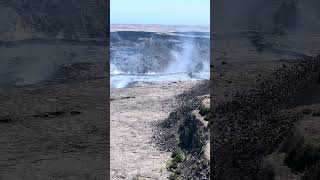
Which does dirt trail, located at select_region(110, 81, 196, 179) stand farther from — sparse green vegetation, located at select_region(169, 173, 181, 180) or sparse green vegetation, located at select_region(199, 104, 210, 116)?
sparse green vegetation, located at select_region(199, 104, 210, 116)

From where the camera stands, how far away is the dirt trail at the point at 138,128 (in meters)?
40.7

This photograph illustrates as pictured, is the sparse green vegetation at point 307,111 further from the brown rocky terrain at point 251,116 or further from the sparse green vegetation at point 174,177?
the sparse green vegetation at point 174,177

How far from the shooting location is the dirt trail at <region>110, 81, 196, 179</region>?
40.7 meters

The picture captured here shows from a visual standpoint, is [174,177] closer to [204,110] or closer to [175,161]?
[175,161]

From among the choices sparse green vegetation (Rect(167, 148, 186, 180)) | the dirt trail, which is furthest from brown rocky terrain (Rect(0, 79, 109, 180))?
sparse green vegetation (Rect(167, 148, 186, 180))

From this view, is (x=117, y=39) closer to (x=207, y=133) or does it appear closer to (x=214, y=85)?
(x=214, y=85)

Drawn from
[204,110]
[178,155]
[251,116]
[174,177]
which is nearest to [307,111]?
[251,116]

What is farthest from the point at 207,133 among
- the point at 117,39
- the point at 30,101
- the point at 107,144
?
the point at 117,39

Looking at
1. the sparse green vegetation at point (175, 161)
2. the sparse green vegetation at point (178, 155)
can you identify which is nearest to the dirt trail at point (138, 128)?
the sparse green vegetation at point (175, 161)

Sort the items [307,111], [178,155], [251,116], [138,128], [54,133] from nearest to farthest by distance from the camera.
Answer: [307,111], [251,116], [178,155], [54,133], [138,128]

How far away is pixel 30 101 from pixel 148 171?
75.3 ft

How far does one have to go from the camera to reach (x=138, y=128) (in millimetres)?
53625

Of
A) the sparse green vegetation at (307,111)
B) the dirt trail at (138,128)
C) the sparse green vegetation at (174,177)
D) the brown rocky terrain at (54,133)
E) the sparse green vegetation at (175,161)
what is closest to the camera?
the sparse green vegetation at (307,111)

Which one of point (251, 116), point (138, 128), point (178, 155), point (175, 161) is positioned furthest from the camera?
point (138, 128)
